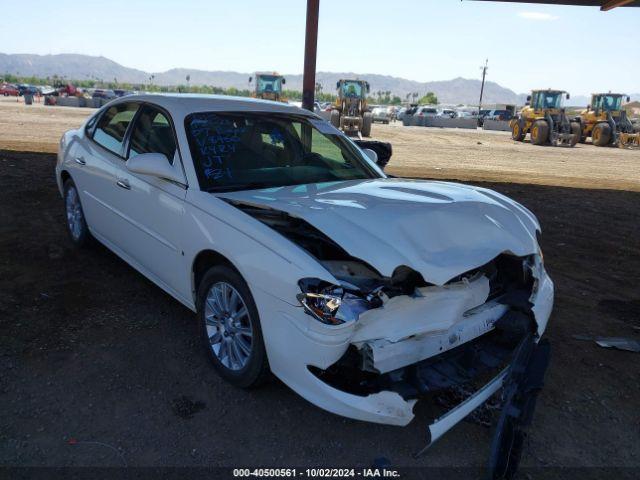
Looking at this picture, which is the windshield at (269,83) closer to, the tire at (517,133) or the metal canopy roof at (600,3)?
the tire at (517,133)

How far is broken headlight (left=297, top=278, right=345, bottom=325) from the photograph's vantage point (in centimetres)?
237

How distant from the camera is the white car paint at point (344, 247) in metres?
2.40

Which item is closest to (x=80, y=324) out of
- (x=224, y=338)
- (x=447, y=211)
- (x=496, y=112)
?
(x=224, y=338)

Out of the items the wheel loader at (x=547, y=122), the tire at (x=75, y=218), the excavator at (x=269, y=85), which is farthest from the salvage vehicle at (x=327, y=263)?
the excavator at (x=269, y=85)

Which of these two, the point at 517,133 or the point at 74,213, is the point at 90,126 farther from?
the point at 517,133

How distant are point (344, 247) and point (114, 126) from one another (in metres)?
2.84

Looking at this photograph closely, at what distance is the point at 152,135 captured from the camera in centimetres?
383

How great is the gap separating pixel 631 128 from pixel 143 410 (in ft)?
98.7

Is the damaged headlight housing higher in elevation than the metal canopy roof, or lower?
lower

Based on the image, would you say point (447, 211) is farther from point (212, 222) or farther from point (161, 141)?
point (161, 141)

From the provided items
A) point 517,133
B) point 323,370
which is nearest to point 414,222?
point 323,370

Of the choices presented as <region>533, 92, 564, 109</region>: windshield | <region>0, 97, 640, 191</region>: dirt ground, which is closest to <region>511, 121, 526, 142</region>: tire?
<region>533, 92, 564, 109</region>: windshield

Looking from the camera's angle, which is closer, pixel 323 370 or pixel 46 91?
pixel 323 370

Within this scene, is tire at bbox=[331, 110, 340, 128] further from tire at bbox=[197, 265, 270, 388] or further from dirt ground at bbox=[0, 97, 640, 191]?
tire at bbox=[197, 265, 270, 388]
